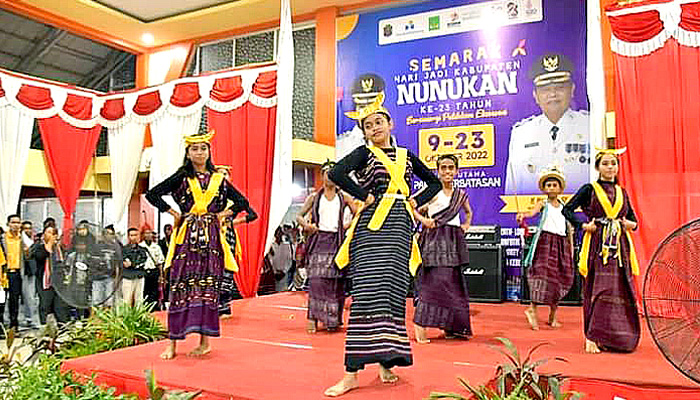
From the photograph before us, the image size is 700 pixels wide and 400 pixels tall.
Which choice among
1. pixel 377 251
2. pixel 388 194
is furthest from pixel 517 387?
pixel 388 194

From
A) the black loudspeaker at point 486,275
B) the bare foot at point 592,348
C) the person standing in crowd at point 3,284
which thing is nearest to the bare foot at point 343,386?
the bare foot at point 592,348

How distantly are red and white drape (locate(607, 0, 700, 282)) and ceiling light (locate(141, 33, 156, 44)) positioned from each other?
23.4 feet

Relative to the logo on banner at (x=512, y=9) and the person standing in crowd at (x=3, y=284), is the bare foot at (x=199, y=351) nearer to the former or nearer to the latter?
the person standing in crowd at (x=3, y=284)

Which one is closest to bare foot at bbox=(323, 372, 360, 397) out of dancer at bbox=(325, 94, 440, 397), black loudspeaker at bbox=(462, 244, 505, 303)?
dancer at bbox=(325, 94, 440, 397)

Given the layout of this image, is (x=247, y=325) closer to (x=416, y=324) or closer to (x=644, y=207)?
(x=416, y=324)

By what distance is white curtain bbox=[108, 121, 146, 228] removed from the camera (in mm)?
8602

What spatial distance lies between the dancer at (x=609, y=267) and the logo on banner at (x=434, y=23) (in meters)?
4.70

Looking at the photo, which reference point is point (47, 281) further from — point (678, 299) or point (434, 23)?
point (678, 299)

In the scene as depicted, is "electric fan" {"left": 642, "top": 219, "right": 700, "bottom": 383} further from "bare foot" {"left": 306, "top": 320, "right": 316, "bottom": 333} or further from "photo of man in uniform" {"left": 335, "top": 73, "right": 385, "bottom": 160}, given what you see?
"photo of man in uniform" {"left": 335, "top": 73, "right": 385, "bottom": 160}

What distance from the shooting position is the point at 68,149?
8.61 meters

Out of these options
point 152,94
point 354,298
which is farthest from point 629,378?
point 152,94

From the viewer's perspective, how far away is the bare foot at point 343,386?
2.88 m

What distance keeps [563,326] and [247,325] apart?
243cm

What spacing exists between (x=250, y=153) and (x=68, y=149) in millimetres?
2794
